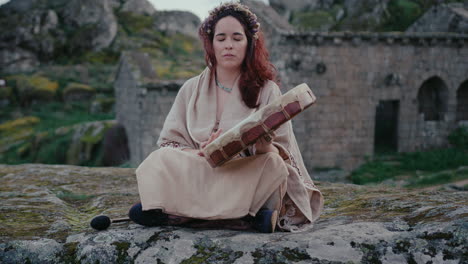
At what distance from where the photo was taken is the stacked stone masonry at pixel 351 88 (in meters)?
12.8

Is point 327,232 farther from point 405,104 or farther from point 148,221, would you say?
point 405,104

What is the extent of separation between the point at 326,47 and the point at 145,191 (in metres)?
11.3

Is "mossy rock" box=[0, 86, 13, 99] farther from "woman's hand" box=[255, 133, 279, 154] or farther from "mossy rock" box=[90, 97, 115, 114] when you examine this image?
"woman's hand" box=[255, 133, 279, 154]

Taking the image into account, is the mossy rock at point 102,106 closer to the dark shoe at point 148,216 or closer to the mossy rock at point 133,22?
the mossy rock at point 133,22

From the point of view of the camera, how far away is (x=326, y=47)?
1302 centimetres

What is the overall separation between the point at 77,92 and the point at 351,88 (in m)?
15.3

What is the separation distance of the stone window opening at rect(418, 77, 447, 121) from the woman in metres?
13.1

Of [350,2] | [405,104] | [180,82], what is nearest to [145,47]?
[350,2]

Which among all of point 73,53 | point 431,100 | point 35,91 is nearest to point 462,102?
point 431,100

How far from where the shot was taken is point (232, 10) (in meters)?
2.90

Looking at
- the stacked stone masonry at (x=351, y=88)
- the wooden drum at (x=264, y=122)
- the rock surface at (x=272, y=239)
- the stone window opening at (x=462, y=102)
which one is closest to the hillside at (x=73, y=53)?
the stacked stone masonry at (x=351, y=88)

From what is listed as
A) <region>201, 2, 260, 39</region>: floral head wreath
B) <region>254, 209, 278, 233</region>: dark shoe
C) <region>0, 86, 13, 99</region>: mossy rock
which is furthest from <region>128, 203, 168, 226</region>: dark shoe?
<region>0, 86, 13, 99</region>: mossy rock

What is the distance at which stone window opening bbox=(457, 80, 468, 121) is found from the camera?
1491cm

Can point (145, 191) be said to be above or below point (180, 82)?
below
